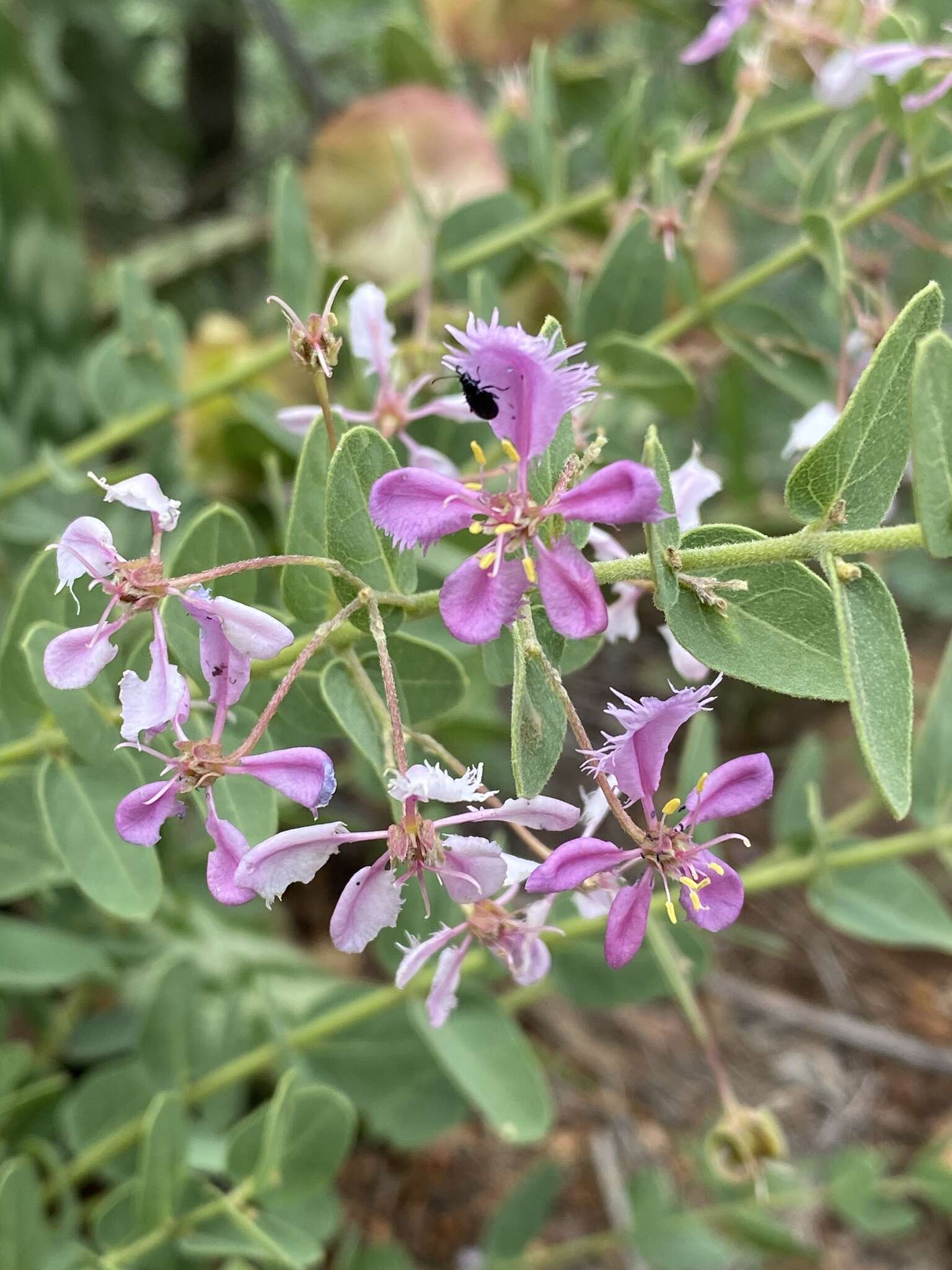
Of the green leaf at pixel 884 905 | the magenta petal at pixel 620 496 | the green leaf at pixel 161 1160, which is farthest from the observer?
the green leaf at pixel 884 905

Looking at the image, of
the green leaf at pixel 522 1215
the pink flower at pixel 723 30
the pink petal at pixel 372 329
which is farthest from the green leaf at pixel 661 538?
the green leaf at pixel 522 1215

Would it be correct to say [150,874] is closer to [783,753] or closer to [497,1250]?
[497,1250]

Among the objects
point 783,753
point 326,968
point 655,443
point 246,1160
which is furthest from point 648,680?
point 655,443

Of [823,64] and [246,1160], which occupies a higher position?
[823,64]

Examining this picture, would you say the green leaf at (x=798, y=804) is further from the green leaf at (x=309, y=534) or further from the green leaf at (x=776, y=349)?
the green leaf at (x=309, y=534)

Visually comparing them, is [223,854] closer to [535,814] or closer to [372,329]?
[535,814]
